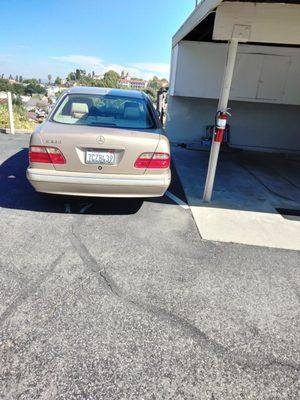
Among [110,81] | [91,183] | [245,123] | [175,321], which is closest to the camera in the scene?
[175,321]

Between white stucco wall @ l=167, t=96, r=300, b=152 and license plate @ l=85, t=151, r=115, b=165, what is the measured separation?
6.64 m

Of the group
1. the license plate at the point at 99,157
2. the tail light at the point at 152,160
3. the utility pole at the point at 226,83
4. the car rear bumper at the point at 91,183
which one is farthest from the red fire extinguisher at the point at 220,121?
the license plate at the point at 99,157

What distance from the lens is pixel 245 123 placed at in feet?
32.3

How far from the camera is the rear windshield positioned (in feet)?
13.5

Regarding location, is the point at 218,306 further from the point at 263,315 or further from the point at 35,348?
the point at 35,348

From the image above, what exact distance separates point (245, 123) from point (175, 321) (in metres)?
8.62

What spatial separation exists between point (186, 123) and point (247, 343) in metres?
8.39

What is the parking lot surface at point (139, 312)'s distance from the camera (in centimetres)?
189

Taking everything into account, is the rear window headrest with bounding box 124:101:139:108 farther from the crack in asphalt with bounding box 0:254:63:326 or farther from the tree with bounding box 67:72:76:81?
the tree with bounding box 67:72:76:81

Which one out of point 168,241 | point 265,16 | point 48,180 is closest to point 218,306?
point 168,241

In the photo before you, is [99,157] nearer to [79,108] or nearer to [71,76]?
[79,108]

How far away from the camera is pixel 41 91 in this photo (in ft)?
243

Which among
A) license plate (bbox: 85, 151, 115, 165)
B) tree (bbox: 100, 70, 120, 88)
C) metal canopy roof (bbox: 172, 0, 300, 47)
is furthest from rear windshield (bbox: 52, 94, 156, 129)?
tree (bbox: 100, 70, 120, 88)

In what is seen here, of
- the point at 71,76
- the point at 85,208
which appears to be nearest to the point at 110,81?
the point at 85,208
